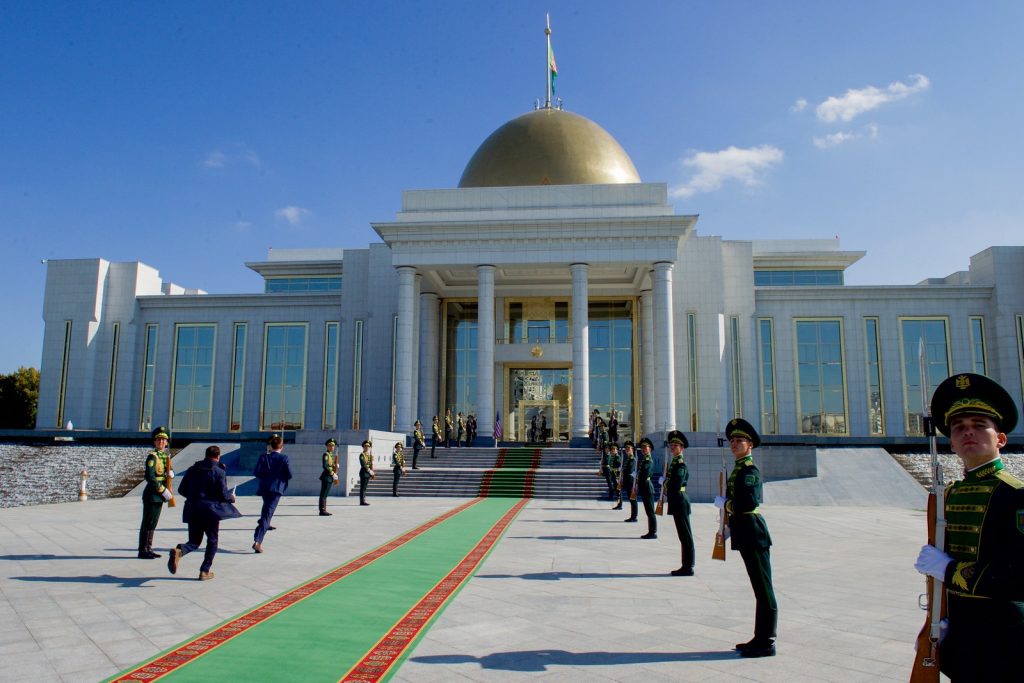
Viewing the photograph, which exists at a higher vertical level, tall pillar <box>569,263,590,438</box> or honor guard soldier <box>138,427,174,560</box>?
tall pillar <box>569,263,590,438</box>

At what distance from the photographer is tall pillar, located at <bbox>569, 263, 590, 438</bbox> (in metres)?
30.4

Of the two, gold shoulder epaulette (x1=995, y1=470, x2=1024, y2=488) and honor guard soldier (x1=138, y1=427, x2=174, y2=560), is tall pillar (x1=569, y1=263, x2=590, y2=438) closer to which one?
honor guard soldier (x1=138, y1=427, x2=174, y2=560)

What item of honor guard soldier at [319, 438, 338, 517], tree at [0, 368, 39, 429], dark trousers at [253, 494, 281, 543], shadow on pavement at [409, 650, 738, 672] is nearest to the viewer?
shadow on pavement at [409, 650, 738, 672]

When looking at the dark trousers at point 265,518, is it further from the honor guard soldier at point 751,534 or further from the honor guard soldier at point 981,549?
the honor guard soldier at point 981,549

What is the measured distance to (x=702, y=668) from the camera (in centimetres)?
556

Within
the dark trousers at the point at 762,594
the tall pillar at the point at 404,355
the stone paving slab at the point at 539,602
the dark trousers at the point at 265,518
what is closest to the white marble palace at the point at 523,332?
the tall pillar at the point at 404,355

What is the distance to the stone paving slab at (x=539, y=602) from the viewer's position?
5664 millimetres

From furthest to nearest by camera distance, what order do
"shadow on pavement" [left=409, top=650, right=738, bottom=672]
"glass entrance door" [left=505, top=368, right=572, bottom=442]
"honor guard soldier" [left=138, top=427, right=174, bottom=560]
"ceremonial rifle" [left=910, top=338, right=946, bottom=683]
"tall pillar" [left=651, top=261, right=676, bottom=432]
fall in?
"glass entrance door" [left=505, top=368, right=572, bottom=442] → "tall pillar" [left=651, top=261, right=676, bottom=432] → "honor guard soldier" [left=138, top=427, right=174, bottom=560] → "shadow on pavement" [left=409, top=650, right=738, bottom=672] → "ceremonial rifle" [left=910, top=338, right=946, bottom=683]

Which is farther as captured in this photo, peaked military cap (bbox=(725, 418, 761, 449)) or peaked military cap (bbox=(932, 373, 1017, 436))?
peaked military cap (bbox=(725, 418, 761, 449))

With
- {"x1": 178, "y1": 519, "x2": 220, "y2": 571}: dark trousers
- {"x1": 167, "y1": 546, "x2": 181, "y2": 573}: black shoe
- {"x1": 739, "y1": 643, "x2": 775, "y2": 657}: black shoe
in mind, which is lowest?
{"x1": 739, "y1": 643, "x2": 775, "y2": 657}: black shoe

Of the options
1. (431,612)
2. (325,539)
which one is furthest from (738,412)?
(431,612)

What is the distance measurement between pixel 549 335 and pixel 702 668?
31193 millimetres

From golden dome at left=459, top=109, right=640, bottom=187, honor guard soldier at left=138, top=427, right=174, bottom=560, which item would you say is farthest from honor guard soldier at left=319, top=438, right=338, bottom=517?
golden dome at left=459, top=109, right=640, bottom=187

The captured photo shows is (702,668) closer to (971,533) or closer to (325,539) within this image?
(971,533)
